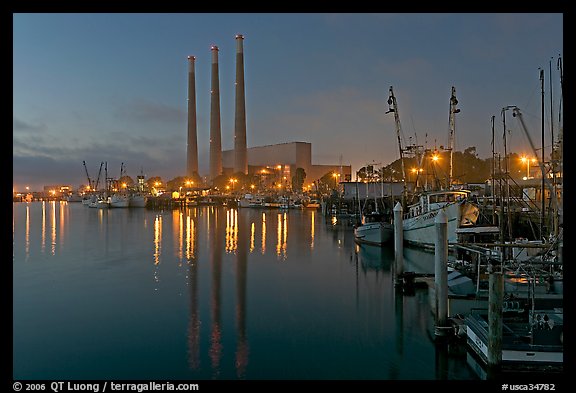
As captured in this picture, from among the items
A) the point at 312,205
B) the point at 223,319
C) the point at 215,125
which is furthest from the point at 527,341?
the point at 215,125

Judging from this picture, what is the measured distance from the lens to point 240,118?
114 m

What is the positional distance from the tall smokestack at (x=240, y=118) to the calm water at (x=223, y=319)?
86.0 meters

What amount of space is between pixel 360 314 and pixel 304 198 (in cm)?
8947

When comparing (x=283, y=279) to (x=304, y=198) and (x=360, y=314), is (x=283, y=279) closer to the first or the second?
(x=360, y=314)

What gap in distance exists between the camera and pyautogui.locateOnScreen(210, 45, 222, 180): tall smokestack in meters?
120

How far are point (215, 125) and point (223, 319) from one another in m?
109

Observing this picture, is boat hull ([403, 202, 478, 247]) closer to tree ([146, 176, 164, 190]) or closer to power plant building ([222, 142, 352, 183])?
power plant building ([222, 142, 352, 183])

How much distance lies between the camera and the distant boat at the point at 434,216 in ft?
87.1

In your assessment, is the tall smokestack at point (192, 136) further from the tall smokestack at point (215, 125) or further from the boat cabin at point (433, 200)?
the boat cabin at point (433, 200)

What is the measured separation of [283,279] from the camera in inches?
893

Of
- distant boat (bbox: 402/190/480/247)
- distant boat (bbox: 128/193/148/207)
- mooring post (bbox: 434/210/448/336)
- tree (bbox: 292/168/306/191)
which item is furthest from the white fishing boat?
mooring post (bbox: 434/210/448/336)

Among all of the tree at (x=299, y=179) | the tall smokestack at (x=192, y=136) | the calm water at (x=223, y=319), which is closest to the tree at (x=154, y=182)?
the tall smokestack at (x=192, y=136)
